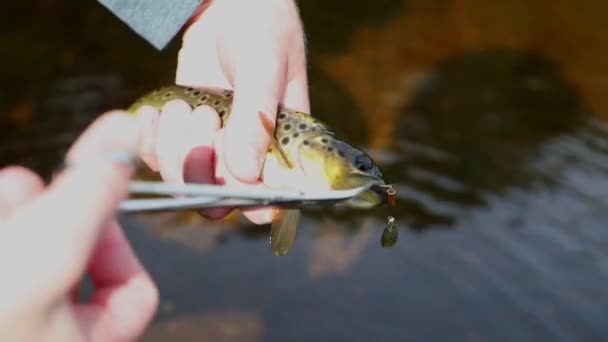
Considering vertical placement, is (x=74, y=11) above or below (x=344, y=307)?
above

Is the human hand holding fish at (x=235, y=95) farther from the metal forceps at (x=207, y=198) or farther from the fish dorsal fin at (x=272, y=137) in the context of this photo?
the metal forceps at (x=207, y=198)

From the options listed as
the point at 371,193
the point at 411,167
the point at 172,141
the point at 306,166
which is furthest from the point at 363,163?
the point at 411,167

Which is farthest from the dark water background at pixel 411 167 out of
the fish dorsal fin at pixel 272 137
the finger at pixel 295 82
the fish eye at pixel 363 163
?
the fish eye at pixel 363 163

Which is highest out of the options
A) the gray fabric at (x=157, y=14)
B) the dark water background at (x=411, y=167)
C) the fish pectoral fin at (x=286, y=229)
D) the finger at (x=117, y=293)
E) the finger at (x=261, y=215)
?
the gray fabric at (x=157, y=14)

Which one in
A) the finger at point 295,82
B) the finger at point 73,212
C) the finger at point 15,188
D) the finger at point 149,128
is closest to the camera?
the finger at point 73,212

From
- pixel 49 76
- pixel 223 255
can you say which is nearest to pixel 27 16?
pixel 49 76

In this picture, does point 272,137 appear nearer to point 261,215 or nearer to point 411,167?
point 261,215

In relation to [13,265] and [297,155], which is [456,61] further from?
[13,265]
